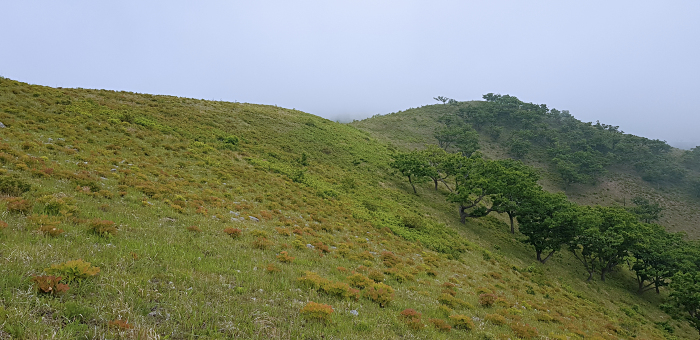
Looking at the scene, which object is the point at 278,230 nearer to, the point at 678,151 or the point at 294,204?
the point at 294,204

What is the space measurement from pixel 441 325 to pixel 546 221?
3631cm

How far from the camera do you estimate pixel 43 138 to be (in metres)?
19.5

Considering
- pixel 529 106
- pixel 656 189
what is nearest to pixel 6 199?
pixel 656 189

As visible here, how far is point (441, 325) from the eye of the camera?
9.36m

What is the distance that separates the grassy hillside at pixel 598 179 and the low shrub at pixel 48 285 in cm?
7622

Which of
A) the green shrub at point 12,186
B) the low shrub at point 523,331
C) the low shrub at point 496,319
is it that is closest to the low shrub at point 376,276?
the low shrub at point 496,319

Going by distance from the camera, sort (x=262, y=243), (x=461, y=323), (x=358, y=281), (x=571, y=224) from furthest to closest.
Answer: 1. (x=571, y=224)
2. (x=262, y=243)
3. (x=358, y=281)
4. (x=461, y=323)

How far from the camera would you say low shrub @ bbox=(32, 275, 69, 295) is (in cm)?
561

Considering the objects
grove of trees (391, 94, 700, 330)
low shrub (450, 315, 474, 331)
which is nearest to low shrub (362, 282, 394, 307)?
low shrub (450, 315, 474, 331)

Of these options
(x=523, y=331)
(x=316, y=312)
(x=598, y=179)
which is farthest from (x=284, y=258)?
(x=598, y=179)

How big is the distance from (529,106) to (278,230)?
165413 mm

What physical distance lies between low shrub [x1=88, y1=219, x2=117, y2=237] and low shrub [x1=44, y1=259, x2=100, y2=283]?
11.7 ft

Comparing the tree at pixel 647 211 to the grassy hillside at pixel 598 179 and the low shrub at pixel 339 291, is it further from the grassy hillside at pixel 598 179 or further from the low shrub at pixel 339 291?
the low shrub at pixel 339 291

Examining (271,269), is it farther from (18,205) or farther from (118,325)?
(18,205)
